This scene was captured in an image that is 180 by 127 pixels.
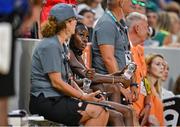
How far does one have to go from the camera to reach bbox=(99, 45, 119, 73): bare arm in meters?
7.96

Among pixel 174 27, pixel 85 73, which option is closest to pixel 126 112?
pixel 85 73

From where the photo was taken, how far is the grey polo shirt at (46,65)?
7191mm

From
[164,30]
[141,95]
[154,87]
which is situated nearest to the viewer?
[141,95]

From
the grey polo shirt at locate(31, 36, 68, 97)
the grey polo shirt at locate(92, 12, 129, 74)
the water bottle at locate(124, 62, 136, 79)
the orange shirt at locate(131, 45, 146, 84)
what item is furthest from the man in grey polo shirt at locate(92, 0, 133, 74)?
the grey polo shirt at locate(31, 36, 68, 97)

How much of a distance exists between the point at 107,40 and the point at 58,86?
1.05 meters

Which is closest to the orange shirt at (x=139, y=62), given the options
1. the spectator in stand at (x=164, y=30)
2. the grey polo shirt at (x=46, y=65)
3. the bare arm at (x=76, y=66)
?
the bare arm at (x=76, y=66)

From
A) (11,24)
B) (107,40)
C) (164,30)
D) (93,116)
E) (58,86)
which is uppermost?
(11,24)

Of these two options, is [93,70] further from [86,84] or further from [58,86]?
[58,86]

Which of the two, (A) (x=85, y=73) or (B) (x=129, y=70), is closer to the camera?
(A) (x=85, y=73)

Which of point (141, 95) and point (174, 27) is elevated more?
point (174, 27)

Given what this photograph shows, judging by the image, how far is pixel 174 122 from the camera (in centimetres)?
954

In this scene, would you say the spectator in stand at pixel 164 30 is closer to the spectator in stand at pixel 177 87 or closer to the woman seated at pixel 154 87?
the spectator in stand at pixel 177 87

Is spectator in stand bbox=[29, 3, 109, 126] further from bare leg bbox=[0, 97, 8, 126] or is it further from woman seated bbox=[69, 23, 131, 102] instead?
bare leg bbox=[0, 97, 8, 126]

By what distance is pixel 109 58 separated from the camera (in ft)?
26.1
